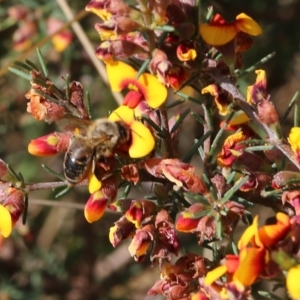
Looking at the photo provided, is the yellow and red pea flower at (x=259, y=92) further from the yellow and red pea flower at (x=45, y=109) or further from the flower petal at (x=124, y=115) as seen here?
the yellow and red pea flower at (x=45, y=109)

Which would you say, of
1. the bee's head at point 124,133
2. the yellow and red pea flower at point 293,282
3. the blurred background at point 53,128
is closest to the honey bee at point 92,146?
the bee's head at point 124,133

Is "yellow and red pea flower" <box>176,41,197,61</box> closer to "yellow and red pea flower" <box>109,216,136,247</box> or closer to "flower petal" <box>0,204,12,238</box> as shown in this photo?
"yellow and red pea flower" <box>109,216,136,247</box>

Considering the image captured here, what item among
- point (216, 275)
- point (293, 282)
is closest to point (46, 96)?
point (216, 275)

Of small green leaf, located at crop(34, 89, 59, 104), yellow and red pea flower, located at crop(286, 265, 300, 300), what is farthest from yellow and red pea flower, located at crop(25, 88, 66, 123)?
yellow and red pea flower, located at crop(286, 265, 300, 300)

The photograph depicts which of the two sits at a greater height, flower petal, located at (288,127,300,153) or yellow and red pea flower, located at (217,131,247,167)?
flower petal, located at (288,127,300,153)

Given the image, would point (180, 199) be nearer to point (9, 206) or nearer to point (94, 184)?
point (94, 184)

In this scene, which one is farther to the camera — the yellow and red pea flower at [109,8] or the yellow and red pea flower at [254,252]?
the yellow and red pea flower at [109,8]
